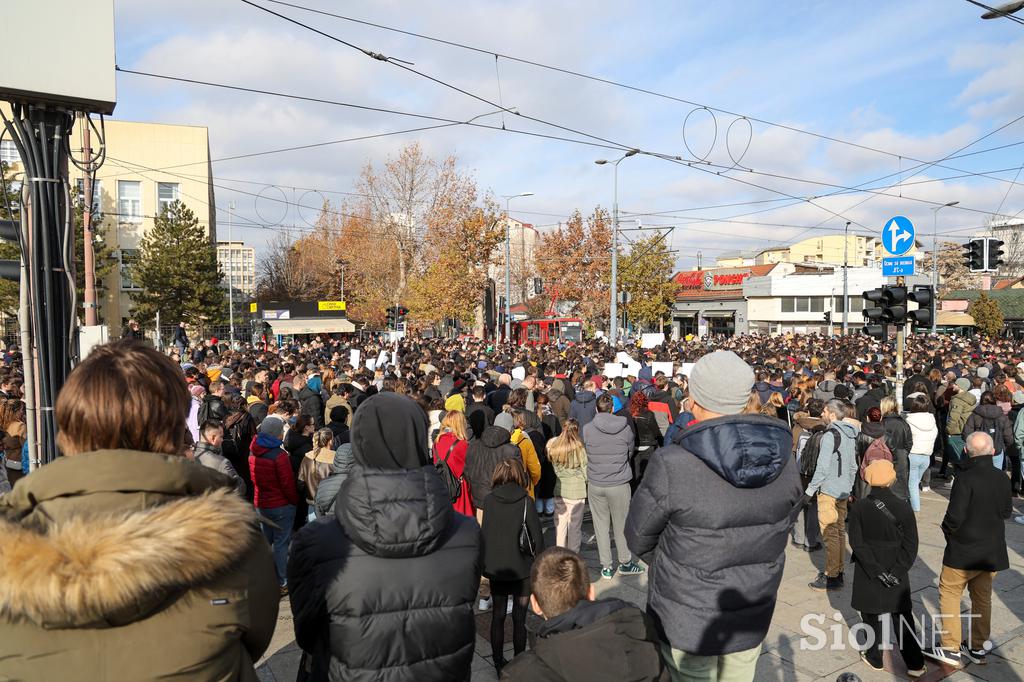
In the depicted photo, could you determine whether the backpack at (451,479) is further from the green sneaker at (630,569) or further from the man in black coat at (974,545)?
the man in black coat at (974,545)

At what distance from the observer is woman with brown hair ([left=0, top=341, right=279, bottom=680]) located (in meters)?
1.37

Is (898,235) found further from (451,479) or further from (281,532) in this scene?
(281,532)

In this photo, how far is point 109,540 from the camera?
1.38 metres

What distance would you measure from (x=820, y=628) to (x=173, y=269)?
147ft

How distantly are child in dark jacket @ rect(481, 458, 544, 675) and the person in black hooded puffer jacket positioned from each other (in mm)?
2393

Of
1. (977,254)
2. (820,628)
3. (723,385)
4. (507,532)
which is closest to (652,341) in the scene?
(977,254)

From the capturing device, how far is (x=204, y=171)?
49062 millimetres

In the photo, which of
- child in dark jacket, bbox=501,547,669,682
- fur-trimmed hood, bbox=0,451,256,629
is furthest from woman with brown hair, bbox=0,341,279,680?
child in dark jacket, bbox=501,547,669,682

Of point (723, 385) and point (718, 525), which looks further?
point (723, 385)

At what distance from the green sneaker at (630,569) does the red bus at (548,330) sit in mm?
33723

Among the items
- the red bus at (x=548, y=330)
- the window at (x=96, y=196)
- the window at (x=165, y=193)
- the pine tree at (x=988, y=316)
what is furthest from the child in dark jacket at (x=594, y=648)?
the pine tree at (x=988, y=316)

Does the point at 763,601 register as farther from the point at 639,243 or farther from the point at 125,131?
the point at 125,131

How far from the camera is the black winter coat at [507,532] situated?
4973 mm

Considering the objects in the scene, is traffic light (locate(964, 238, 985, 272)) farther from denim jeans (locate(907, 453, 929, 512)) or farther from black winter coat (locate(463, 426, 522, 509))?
black winter coat (locate(463, 426, 522, 509))
